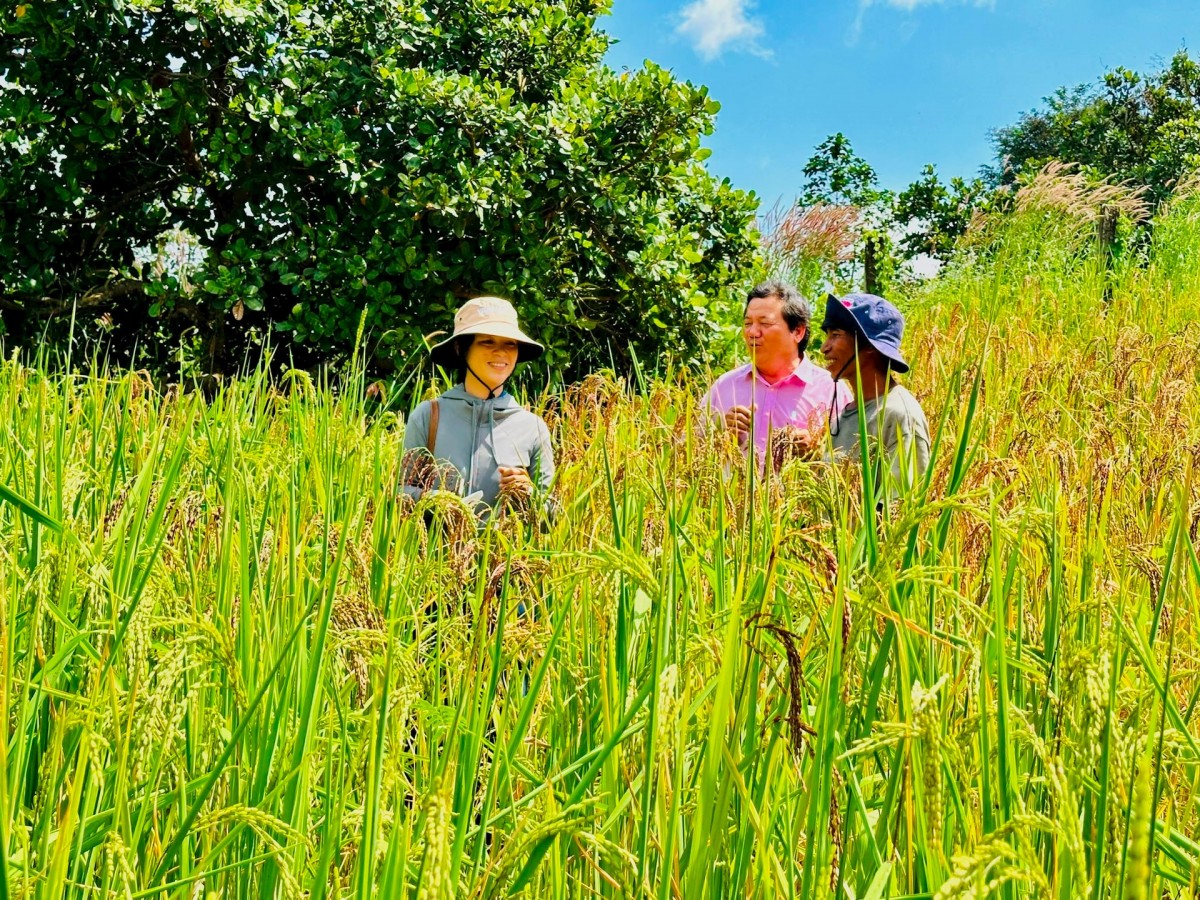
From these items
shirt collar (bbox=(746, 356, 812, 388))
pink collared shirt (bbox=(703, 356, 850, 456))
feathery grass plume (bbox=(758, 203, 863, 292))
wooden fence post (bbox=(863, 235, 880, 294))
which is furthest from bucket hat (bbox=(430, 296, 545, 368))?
wooden fence post (bbox=(863, 235, 880, 294))

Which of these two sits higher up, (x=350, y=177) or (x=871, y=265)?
(x=871, y=265)

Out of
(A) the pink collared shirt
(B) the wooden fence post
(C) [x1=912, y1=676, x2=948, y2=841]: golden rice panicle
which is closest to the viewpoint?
(C) [x1=912, y1=676, x2=948, y2=841]: golden rice panicle

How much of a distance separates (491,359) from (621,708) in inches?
84.6

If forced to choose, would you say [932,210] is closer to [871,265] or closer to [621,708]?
[871,265]

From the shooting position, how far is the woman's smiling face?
311 centimetres

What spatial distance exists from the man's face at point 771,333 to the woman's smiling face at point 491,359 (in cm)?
96

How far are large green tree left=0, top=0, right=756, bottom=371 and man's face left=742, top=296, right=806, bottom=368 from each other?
6.41 ft

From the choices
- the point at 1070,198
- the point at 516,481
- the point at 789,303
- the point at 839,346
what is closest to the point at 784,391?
the point at 789,303

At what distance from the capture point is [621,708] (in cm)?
110

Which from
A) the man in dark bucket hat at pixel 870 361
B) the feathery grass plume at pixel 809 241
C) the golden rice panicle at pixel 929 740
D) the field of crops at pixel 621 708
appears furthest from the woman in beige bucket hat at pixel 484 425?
the feathery grass plume at pixel 809 241

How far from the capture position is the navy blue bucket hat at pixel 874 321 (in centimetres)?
279

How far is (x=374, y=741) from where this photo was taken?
2.45 ft

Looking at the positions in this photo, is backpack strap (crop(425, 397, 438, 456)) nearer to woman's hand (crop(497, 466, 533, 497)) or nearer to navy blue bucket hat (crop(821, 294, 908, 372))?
woman's hand (crop(497, 466, 533, 497))

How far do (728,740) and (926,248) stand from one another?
17148 mm
